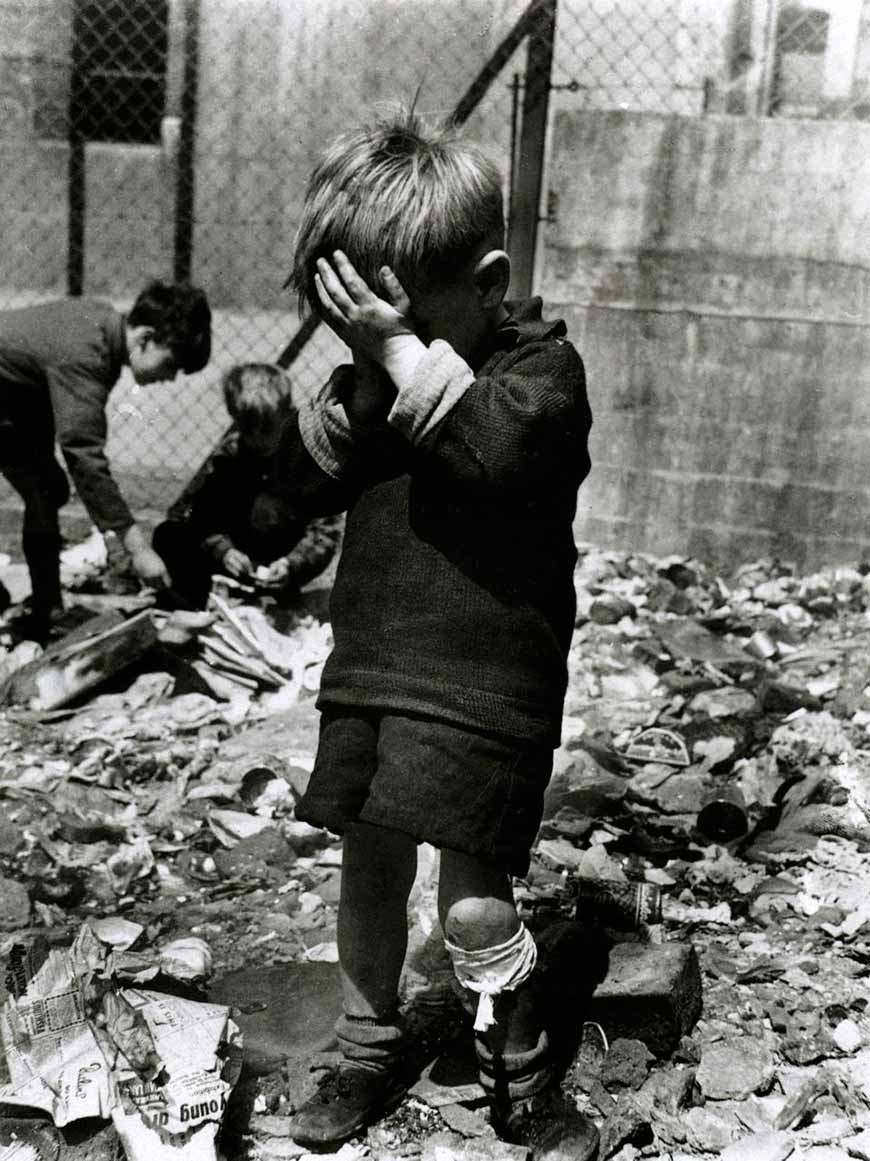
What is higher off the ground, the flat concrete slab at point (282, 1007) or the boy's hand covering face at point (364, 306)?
the boy's hand covering face at point (364, 306)

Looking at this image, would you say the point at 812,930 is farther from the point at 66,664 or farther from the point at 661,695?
the point at 66,664

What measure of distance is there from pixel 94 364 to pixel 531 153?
2.54 meters

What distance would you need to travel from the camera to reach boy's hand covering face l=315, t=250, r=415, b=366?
1.97 metres

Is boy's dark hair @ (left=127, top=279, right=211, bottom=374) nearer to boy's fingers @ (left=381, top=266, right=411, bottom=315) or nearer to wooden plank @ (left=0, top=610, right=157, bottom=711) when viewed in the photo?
wooden plank @ (left=0, top=610, right=157, bottom=711)

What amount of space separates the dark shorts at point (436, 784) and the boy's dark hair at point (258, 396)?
360 centimetres

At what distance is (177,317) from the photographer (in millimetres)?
5012

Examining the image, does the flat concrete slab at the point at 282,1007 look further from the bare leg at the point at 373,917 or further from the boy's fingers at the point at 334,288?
the boy's fingers at the point at 334,288

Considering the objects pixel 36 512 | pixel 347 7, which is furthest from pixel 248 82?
pixel 36 512

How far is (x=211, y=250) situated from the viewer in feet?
30.4

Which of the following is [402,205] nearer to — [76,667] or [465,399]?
[465,399]

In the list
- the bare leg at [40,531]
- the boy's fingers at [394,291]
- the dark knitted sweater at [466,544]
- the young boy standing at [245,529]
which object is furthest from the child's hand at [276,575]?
the boy's fingers at [394,291]

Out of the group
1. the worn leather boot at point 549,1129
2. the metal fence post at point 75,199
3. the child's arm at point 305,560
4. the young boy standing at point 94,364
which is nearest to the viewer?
the worn leather boot at point 549,1129

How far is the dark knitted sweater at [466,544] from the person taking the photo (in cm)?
195

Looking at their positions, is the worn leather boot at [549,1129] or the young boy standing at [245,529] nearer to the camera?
the worn leather boot at [549,1129]
